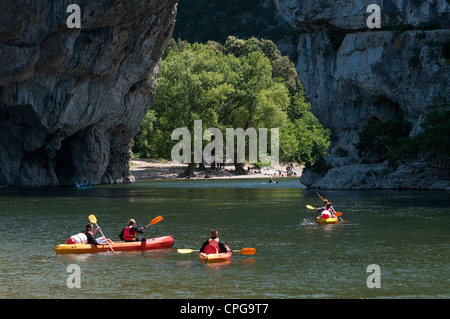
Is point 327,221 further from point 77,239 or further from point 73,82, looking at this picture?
point 73,82

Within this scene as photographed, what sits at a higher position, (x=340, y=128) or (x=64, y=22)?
(x=64, y=22)

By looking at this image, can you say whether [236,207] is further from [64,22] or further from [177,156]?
[177,156]

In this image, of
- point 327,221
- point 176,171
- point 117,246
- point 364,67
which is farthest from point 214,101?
point 117,246

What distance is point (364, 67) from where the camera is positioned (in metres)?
65.4

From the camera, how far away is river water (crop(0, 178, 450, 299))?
17531 millimetres

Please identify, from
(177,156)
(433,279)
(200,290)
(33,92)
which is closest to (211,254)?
(200,290)

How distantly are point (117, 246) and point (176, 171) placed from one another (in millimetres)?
72377

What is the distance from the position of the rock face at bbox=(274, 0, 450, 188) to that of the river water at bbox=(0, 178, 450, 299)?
19653mm

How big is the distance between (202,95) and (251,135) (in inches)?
379

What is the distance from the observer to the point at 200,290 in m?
17.4

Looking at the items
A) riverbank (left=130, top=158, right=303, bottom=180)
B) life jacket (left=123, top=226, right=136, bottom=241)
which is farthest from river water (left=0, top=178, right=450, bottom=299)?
riverbank (left=130, top=158, right=303, bottom=180)

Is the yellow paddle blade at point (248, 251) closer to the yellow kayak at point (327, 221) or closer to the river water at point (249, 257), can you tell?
the river water at point (249, 257)

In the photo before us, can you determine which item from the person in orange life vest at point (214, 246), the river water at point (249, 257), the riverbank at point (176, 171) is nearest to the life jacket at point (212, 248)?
the person in orange life vest at point (214, 246)

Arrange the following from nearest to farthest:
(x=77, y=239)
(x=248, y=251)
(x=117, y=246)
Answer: (x=248, y=251) < (x=77, y=239) < (x=117, y=246)
